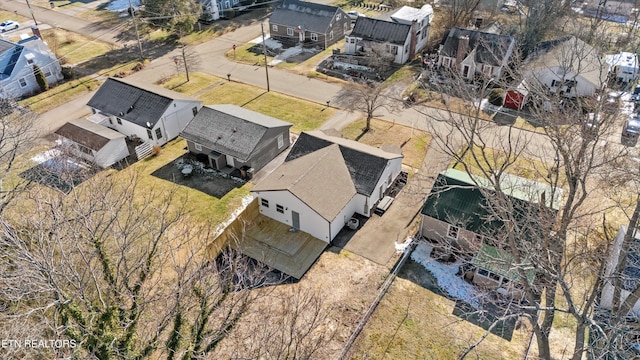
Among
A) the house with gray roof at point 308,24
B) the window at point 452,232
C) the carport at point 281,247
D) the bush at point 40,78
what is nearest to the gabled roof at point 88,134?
the bush at point 40,78

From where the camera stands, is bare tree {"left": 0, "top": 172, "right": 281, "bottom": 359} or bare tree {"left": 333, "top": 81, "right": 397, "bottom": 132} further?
bare tree {"left": 333, "top": 81, "right": 397, "bottom": 132}

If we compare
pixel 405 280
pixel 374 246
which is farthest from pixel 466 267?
pixel 374 246

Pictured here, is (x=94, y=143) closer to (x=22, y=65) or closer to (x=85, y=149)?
(x=85, y=149)

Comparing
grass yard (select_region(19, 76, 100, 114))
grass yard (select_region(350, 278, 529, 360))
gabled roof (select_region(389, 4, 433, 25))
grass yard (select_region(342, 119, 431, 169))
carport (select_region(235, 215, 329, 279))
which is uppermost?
gabled roof (select_region(389, 4, 433, 25))

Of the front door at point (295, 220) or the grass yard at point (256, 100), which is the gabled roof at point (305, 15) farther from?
the front door at point (295, 220)

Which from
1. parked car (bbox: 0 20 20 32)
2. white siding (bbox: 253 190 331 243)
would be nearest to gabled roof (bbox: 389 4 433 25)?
white siding (bbox: 253 190 331 243)

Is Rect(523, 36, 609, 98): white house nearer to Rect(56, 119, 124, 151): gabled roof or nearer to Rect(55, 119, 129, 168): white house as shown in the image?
Rect(55, 119, 129, 168): white house
